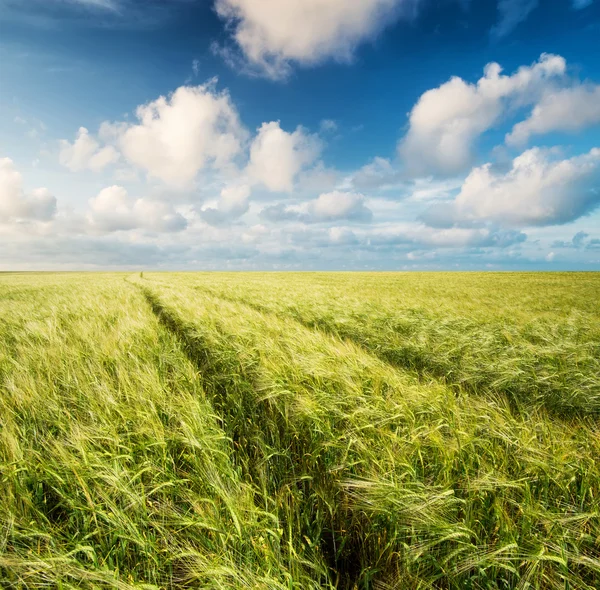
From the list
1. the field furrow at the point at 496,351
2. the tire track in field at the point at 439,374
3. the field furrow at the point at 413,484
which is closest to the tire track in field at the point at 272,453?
the field furrow at the point at 413,484

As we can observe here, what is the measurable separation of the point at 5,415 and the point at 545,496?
447 centimetres

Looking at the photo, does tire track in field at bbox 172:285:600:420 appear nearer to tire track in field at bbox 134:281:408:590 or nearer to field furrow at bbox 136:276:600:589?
field furrow at bbox 136:276:600:589

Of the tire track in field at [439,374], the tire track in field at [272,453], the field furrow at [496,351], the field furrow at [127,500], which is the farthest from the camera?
the field furrow at [496,351]

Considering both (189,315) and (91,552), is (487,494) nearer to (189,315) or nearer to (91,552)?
(91,552)

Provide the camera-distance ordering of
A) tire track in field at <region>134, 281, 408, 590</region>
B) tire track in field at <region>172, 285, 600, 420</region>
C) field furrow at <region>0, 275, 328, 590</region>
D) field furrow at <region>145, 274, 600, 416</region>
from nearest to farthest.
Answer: field furrow at <region>0, 275, 328, 590</region>, tire track in field at <region>134, 281, 408, 590</region>, tire track in field at <region>172, 285, 600, 420</region>, field furrow at <region>145, 274, 600, 416</region>

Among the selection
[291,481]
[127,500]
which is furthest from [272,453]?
[127,500]

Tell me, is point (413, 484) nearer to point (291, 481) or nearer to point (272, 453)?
point (291, 481)

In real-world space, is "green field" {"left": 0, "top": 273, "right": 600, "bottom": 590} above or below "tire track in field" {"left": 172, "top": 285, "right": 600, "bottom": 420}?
above

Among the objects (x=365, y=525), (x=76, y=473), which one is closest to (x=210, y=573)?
(x=365, y=525)

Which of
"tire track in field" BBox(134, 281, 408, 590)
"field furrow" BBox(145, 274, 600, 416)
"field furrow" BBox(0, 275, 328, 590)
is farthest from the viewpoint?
"field furrow" BBox(145, 274, 600, 416)

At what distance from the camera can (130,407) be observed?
3.01 metres

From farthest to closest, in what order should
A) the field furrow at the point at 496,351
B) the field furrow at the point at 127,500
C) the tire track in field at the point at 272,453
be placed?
the field furrow at the point at 496,351 → the tire track in field at the point at 272,453 → the field furrow at the point at 127,500

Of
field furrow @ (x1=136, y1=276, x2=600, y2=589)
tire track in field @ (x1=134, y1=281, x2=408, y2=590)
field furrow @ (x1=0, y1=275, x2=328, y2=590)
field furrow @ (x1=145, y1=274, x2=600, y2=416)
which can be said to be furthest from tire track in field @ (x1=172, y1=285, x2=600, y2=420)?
field furrow @ (x1=0, y1=275, x2=328, y2=590)

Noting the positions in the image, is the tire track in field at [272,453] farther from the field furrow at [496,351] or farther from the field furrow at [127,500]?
the field furrow at [496,351]
